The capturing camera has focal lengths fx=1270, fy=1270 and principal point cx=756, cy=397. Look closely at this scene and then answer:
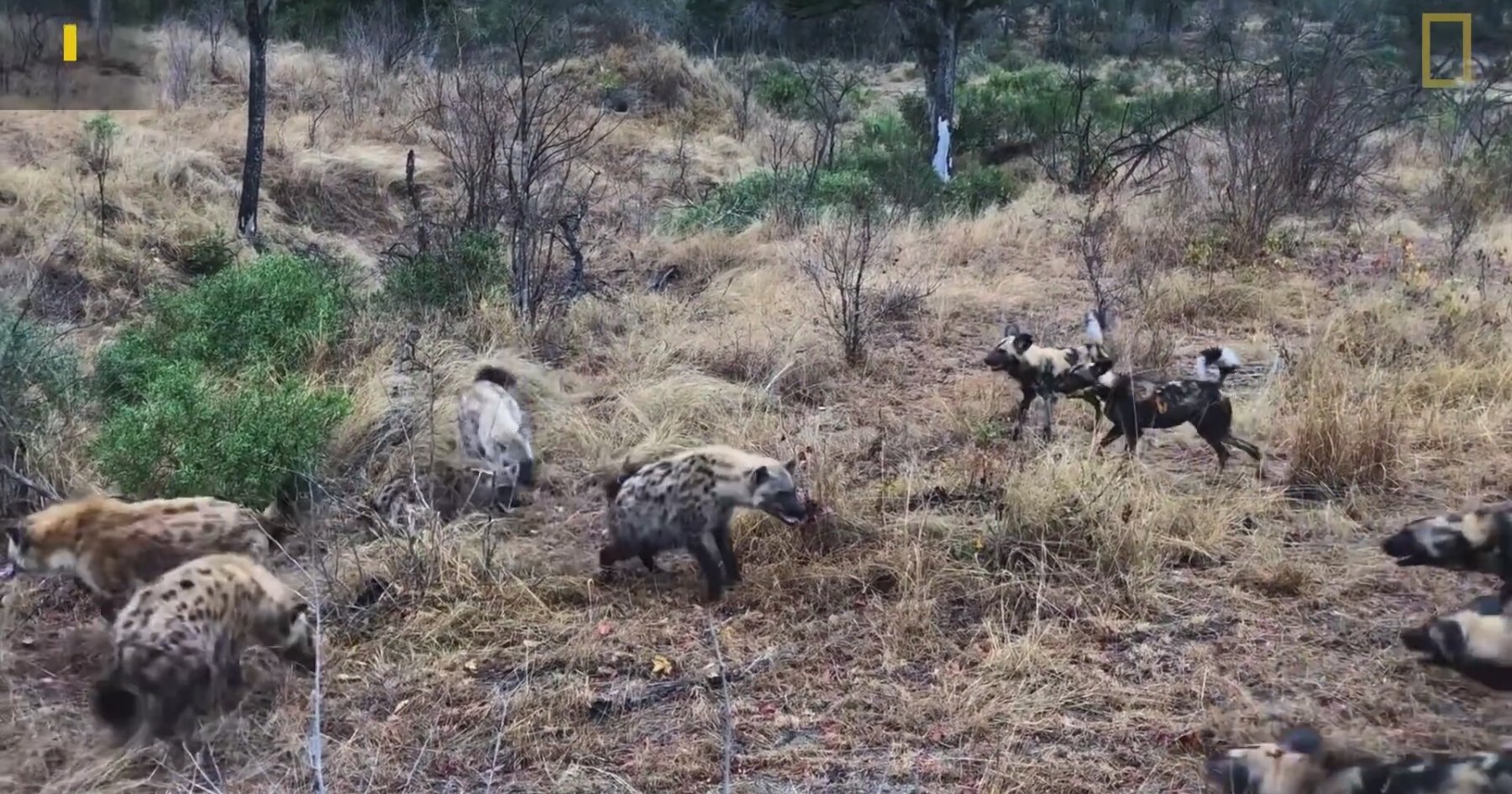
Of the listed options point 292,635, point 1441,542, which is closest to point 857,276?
point 1441,542

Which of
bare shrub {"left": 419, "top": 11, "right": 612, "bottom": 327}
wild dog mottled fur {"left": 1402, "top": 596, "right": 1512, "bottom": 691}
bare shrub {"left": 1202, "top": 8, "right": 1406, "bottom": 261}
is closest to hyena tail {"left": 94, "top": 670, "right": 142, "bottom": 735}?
wild dog mottled fur {"left": 1402, "top": 596, "right": 1512, "bottom": 691}

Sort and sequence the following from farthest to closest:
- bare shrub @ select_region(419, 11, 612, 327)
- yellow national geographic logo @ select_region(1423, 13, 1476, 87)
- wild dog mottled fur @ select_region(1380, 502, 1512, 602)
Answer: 1. yellow national geographic logo @ select_region(1423, 13, 1476, 87)
2. bare shrub @ select_region(419, 11, 612, 327)
3. wild dog mottled fur @ select_region(1380, 502, 1512, 602)

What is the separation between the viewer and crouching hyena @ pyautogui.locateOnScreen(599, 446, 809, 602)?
5.09m

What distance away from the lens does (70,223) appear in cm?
987

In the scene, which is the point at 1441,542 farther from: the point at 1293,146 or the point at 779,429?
the point at 1293,146

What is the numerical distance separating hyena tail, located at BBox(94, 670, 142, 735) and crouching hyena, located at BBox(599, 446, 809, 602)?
A: 181 centimetres

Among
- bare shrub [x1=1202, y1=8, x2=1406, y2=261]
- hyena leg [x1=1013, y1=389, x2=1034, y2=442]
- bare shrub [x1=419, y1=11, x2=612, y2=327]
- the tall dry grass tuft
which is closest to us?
the tall dry grass tuft

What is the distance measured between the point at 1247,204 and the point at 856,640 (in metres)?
7.78

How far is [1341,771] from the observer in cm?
351

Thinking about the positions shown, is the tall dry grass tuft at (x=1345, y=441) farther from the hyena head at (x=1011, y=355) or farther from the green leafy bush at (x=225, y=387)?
the green leafy bush at (x=225, y=387)

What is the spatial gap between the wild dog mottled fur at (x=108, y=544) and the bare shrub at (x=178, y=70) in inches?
451

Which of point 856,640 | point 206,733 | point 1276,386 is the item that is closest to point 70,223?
point 206,733

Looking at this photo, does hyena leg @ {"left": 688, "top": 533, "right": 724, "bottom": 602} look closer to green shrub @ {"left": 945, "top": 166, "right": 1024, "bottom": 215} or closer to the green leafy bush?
the green leafy bush

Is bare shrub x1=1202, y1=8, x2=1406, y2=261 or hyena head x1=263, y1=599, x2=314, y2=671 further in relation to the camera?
bare shrub x1=1202, y1=8, x2=1406, y2=261
